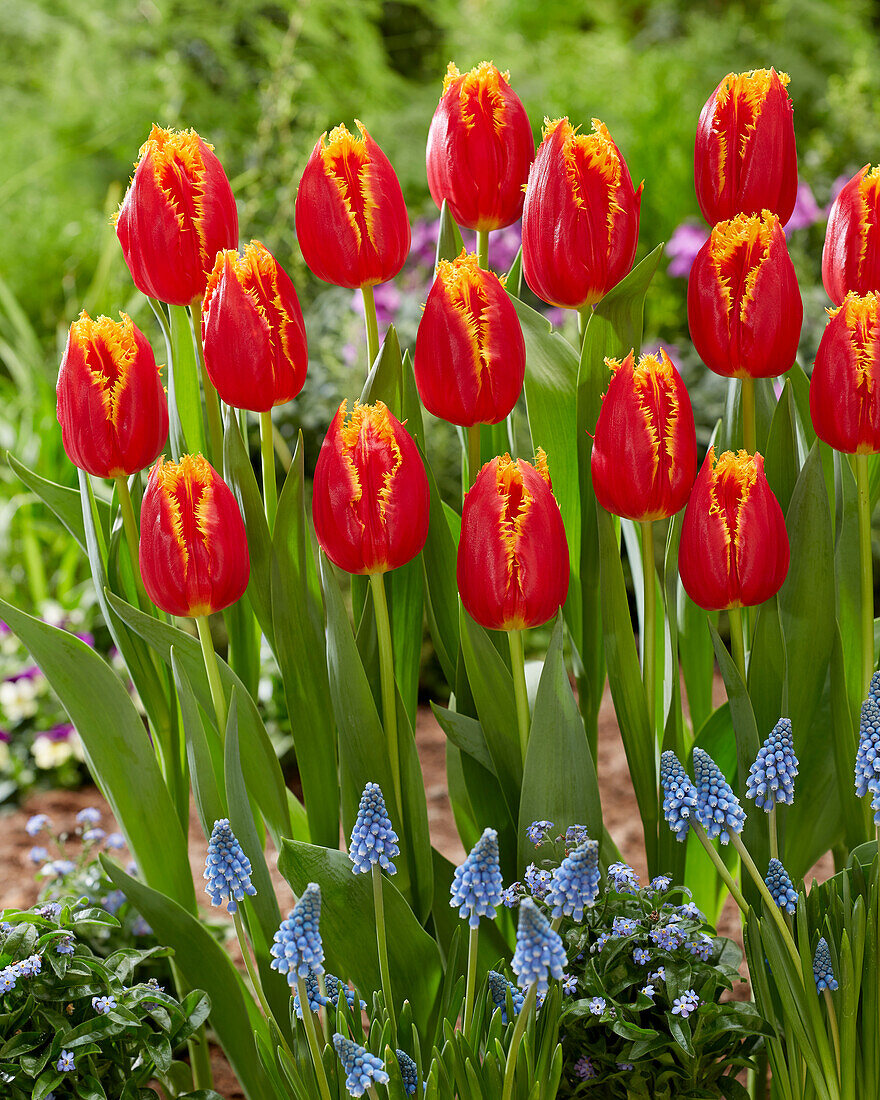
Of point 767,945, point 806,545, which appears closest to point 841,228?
point 806,545

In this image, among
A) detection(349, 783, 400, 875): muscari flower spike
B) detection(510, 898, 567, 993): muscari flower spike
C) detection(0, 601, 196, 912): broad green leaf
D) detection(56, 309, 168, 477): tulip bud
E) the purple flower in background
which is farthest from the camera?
the purple flower in background

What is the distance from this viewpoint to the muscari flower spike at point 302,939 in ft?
2.28

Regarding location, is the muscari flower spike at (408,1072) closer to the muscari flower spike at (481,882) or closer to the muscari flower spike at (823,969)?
the muscari flower spike at (481,882)

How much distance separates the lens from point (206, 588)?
84 cm

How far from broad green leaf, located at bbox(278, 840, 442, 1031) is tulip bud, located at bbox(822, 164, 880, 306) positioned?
656 millimetres

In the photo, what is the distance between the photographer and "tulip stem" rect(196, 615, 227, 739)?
0.88 m

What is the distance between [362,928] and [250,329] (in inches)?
20.9

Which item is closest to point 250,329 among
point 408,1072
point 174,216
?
point 174,216

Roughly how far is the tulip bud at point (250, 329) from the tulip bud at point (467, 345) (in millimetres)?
114

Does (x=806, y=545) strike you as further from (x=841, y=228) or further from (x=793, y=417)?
(x=841, y=228)

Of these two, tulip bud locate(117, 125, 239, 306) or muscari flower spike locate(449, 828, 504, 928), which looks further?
tulip bud locate(117, 125, 239, 306)

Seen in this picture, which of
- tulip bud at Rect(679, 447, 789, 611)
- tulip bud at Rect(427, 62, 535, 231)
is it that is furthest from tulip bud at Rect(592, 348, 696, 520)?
tulip bud at Rect(427, 62, 535, 231)

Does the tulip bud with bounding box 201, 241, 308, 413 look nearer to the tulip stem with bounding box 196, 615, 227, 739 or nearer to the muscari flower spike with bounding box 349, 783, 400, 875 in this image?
the tulip stem with bounding box 196, 615, 227, 739

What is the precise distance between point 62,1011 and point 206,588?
439 millimetres
